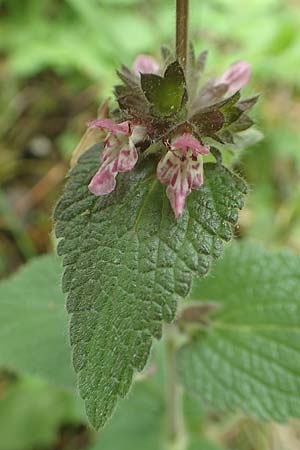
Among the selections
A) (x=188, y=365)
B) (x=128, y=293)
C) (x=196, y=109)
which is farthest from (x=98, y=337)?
(x=188, y=365)

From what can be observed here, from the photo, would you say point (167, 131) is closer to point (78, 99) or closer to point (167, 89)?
point (167, 89)

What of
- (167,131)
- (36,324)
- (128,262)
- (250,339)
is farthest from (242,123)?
(36,324)

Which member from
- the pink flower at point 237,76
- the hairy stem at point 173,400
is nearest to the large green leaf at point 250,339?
the hairy stem at point 173,400

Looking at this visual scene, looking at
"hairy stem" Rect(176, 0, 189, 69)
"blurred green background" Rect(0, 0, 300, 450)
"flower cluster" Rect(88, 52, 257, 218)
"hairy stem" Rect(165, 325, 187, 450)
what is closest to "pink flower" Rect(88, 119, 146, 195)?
"flower cluster" Rect(88, 52, 257, 218)

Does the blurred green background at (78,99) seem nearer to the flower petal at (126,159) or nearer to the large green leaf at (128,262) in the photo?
the large green leaf at (128,262)

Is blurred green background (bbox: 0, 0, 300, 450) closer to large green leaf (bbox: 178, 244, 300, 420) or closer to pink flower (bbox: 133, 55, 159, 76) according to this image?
large green leaf (bbox: 178, 244, 300, 420)

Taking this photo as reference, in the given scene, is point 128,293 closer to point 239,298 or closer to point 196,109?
point 196,109
